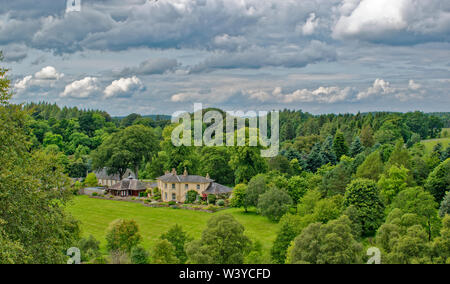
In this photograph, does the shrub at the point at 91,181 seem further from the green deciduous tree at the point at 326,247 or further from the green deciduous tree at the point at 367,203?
the green deciduous tree at the point at 326,247

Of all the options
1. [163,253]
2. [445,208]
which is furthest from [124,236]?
[445,208]

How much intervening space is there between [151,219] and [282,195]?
14421mm

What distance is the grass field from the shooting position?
1398 inches

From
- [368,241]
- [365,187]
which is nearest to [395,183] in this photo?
[365,187]

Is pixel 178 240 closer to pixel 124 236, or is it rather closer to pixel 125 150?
pixel 124 236

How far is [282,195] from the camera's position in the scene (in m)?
39.9

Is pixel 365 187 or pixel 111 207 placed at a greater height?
pixel 365 187

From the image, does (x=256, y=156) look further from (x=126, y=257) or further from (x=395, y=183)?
(x=126, y=257)

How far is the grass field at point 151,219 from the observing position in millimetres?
35500

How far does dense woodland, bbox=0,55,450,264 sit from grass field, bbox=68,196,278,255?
94.0 inches

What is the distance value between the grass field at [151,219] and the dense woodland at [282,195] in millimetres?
2387

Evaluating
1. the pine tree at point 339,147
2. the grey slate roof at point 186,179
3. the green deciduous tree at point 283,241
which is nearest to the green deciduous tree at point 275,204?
the green deciduous tree at point 283,241

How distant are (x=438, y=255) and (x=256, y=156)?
34012 millimetres
